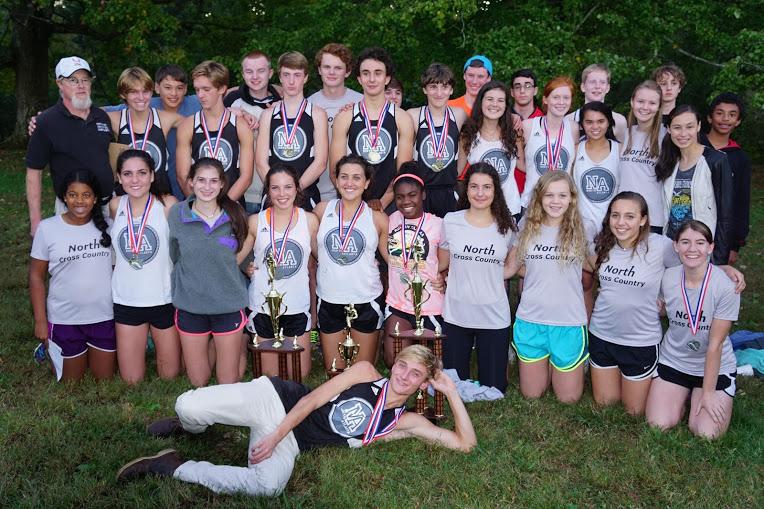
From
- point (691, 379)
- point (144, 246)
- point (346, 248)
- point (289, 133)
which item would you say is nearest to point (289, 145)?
point (289, 133)

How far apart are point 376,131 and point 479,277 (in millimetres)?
1469

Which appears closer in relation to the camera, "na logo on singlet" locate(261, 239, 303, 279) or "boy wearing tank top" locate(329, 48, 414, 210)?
"na logo on singlet" locate(261, 239, 303, 279)

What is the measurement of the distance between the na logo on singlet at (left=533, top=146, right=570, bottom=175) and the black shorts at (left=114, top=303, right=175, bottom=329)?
3.05 metres

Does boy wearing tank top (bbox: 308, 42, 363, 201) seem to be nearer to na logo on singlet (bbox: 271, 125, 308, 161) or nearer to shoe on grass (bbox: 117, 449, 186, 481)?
na logo on singlet (bbox: 271, 125, 308, 161)

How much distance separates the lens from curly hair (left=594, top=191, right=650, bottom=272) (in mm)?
5070

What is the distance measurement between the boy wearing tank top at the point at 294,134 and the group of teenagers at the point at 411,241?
2 cm

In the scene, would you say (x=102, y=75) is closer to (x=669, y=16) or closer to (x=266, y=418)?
(x=669, y=16)

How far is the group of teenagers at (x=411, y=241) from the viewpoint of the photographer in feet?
16.8

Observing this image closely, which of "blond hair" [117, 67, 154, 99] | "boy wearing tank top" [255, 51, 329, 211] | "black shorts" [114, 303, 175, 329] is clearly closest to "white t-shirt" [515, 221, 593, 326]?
"boy wearing tank top" [255, 51, 329, 211]

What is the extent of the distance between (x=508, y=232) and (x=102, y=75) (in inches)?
788

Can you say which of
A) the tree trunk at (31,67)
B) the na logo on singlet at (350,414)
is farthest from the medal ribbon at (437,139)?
the tree trunk at (31,67)

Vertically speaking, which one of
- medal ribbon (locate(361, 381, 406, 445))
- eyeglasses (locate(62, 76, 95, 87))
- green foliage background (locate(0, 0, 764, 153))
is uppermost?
green foliage background (locate(0, 0, 764, 153))

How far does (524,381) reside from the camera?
18.0 feet

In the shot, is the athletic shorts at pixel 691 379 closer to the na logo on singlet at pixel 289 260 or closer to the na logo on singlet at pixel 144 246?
the na logo on singlet at pixel 289 260
